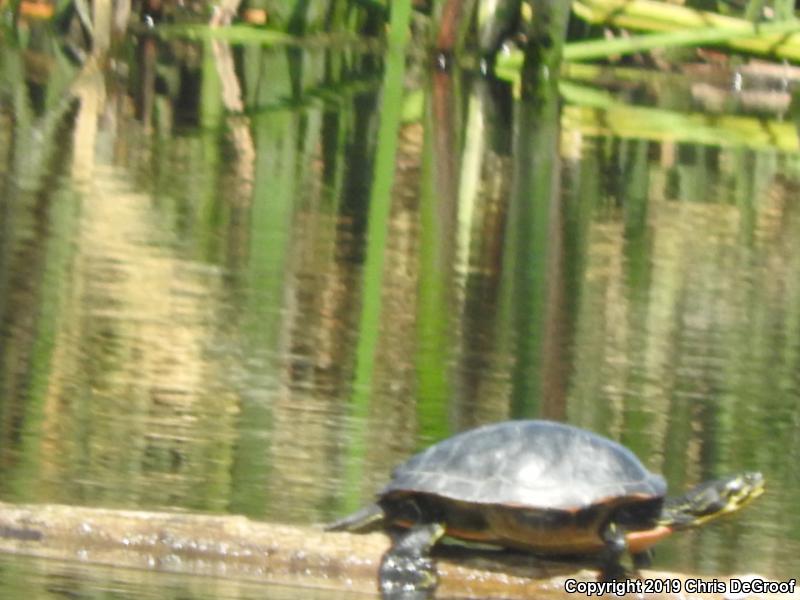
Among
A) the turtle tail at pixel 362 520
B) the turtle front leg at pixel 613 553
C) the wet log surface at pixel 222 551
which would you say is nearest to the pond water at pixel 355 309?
the wet log surface at pixel 222 551

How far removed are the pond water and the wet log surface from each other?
57 millimetres

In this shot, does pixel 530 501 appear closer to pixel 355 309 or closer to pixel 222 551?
pixel 222 551

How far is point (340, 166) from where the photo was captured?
9.67 meters

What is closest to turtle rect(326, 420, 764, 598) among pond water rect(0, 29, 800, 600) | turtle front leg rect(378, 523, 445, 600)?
turtle front leg rect(378, 523, 445, 600)

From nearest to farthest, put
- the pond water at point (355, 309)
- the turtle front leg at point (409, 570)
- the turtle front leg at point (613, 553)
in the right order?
the turtle front leg at point (409, 570)
the turtle front leg at point (613, 553)
the pond water at point (355, 309)

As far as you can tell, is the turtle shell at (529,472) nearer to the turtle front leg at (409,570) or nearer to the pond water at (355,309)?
the turtle front leg at (409,570)

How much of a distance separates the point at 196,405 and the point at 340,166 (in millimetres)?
4836

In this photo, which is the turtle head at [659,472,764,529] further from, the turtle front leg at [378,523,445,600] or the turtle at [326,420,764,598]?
the turtle front leg at [378,523,445,600]

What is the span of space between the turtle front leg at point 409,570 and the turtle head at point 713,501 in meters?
0.41

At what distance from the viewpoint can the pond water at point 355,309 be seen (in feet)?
14.2

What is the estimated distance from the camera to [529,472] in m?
3.52

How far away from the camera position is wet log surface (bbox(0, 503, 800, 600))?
3504 mm

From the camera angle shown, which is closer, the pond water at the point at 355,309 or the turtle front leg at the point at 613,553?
the turtle front leg at the point at 613,553

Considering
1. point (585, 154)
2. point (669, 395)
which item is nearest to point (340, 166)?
point (585, 154)
